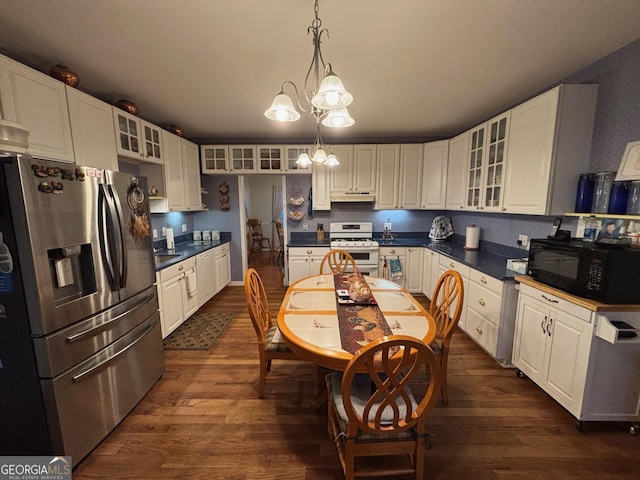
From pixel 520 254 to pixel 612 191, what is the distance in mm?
1098

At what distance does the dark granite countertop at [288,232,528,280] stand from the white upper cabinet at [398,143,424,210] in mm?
586

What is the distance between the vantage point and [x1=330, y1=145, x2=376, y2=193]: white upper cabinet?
13.1 ft

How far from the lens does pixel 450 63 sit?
78.8 inches

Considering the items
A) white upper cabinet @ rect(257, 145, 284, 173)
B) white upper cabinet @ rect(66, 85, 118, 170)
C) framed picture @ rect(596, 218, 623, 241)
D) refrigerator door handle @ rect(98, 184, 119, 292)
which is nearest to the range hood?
white upper cabinet @ rect(257, 145, 284, 173)

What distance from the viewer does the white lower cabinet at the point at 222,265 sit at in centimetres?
404

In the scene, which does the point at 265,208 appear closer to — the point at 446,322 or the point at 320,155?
the point at 320,155

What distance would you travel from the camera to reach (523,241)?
2760 millimetres

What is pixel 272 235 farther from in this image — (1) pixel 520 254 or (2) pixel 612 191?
(2) pixel 612 191

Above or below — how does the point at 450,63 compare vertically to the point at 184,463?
above

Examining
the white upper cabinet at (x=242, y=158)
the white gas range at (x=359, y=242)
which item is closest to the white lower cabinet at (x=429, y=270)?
the white gas range at (x=359, y=242)

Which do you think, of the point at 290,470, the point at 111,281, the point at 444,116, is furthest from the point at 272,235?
the point at 290,470

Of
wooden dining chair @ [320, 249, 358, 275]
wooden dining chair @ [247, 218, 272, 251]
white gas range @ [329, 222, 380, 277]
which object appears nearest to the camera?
wooden dining chair @ [320, 249, 358, 275]

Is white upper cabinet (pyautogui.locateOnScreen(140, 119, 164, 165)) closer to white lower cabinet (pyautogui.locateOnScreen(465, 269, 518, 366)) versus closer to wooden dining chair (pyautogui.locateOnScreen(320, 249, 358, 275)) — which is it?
wooden dining chair (pyautogui.locateOnScreen(320, 249, 358, 275))

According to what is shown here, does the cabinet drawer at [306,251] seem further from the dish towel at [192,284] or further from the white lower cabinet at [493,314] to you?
the white lower cabinet at [493,314]
